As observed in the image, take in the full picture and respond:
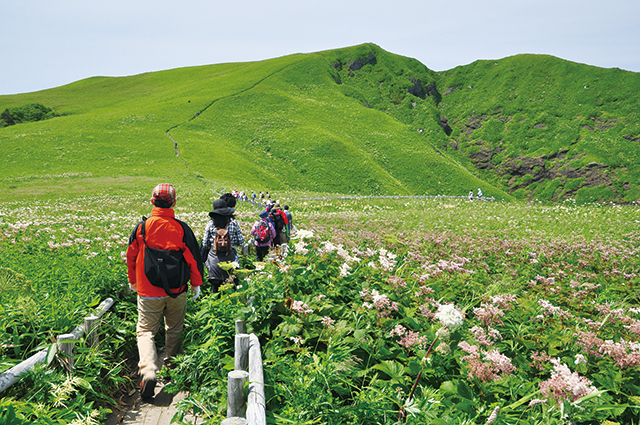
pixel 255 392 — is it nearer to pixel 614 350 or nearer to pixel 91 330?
pixel 91 330

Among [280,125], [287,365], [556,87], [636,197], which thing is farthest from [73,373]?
[556,87]

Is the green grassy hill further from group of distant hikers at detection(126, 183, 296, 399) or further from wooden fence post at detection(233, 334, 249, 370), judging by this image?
wooden fence post at detection(233, 334, 249, 370)

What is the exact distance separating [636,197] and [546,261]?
291 feet

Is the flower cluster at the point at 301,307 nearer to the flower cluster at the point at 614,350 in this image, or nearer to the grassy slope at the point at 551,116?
the flower cluster at the point at 614,350

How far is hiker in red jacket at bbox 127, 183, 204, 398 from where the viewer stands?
5312mm

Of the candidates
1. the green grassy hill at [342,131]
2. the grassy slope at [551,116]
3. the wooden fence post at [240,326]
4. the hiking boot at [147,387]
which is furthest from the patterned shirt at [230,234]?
the grassy slope at [551,116]

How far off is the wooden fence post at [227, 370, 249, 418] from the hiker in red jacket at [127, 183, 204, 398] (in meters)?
2.14

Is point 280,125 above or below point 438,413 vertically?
above

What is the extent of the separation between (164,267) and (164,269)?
0.03 metres

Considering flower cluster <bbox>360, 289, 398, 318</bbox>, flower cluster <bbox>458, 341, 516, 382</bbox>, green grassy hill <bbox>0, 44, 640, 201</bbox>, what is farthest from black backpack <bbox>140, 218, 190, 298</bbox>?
green grassy hill <bbox>0, 44, 640, 201</bbox>

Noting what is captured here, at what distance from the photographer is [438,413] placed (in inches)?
132

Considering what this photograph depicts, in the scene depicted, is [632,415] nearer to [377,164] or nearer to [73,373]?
[73,373]

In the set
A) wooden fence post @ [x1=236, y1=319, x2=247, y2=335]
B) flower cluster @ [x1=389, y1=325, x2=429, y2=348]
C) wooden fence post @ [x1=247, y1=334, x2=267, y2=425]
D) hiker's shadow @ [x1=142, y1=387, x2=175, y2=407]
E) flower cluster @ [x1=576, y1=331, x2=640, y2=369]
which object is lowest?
hiker's shadow @ [x1=142, y1=387, x2=175, y2=407]

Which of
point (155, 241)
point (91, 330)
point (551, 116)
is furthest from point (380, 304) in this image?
point (551, 116)
